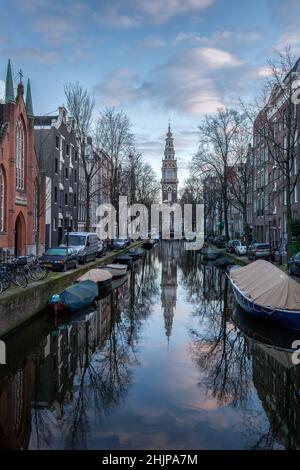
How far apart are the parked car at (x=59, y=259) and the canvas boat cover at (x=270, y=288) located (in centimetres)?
1070

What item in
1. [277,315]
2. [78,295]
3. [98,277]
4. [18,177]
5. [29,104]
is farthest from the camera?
[29,104]

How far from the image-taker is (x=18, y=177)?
109 feet

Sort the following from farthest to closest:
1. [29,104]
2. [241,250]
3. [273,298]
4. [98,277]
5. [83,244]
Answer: [241,250], [83,244], [29,104], [98,277], [273,298]

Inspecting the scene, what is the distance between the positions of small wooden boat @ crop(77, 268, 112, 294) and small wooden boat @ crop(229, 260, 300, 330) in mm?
8855

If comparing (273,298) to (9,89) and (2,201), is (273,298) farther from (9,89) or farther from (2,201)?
(9,89)

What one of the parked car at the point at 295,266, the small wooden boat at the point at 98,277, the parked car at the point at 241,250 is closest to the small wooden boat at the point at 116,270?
the small wooden boat at the point at 98,277

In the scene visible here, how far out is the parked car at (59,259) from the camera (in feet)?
86.7

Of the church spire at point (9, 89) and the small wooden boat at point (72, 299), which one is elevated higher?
the church spire at point (9, 89)

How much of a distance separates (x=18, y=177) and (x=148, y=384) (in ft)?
81.8

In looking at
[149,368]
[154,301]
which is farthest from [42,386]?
[154,301]

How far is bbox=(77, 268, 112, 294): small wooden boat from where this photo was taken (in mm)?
24995

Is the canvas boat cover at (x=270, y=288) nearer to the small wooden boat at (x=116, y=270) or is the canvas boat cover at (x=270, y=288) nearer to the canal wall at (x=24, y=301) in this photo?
the canal wall at (x=24, y=301)

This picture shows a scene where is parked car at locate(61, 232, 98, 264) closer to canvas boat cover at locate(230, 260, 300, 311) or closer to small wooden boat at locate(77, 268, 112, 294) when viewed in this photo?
small wooden boat at locate(77, 268, 112, 294)

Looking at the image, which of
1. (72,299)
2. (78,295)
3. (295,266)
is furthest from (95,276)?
(295,266)
